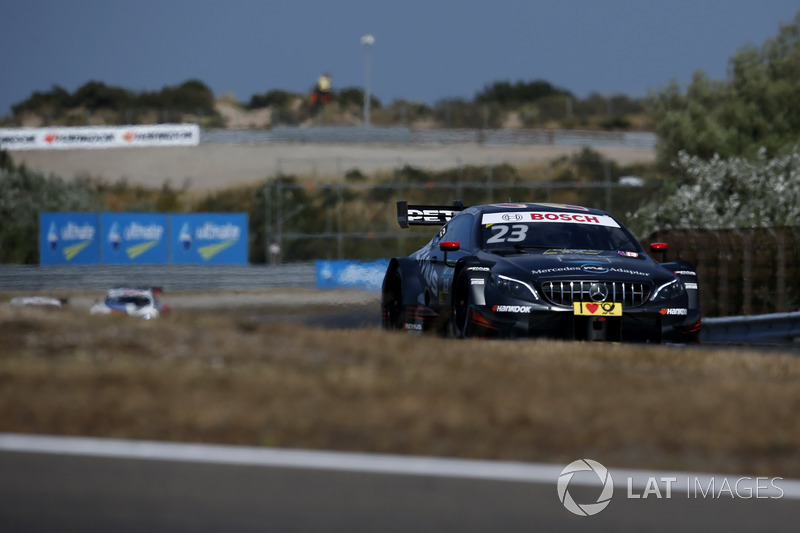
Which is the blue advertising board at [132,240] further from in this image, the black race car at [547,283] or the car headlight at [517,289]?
the car headlight at [517,289]

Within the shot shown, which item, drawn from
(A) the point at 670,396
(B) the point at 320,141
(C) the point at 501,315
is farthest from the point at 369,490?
(B) the point at 320,141

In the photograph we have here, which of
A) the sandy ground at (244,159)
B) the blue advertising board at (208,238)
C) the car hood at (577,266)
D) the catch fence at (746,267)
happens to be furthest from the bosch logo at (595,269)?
the sandy ground at (244,159)

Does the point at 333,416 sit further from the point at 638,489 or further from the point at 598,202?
the point at 598,202

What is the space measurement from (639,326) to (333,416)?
4.58 m

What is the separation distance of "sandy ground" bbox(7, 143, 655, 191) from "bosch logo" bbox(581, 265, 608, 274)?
64.1 metres

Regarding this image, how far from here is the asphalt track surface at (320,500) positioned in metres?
4.68

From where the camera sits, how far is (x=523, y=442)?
18.8 ft

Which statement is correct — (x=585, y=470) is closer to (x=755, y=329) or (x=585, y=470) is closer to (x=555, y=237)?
(x=555, y=237)

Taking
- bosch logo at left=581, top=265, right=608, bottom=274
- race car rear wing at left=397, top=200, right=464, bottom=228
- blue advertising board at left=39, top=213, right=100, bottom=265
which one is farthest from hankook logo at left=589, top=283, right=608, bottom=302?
blue advertising board at left=39, top=213, right=100, bottom=265

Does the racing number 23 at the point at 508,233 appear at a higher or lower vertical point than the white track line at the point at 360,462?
higher

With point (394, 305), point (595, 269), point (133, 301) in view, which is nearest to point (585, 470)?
point (595, 269)

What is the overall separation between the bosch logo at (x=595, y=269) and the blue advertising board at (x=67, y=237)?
3847 centimetres

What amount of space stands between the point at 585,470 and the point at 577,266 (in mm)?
4908

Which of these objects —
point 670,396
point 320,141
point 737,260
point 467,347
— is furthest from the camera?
point 320,141
